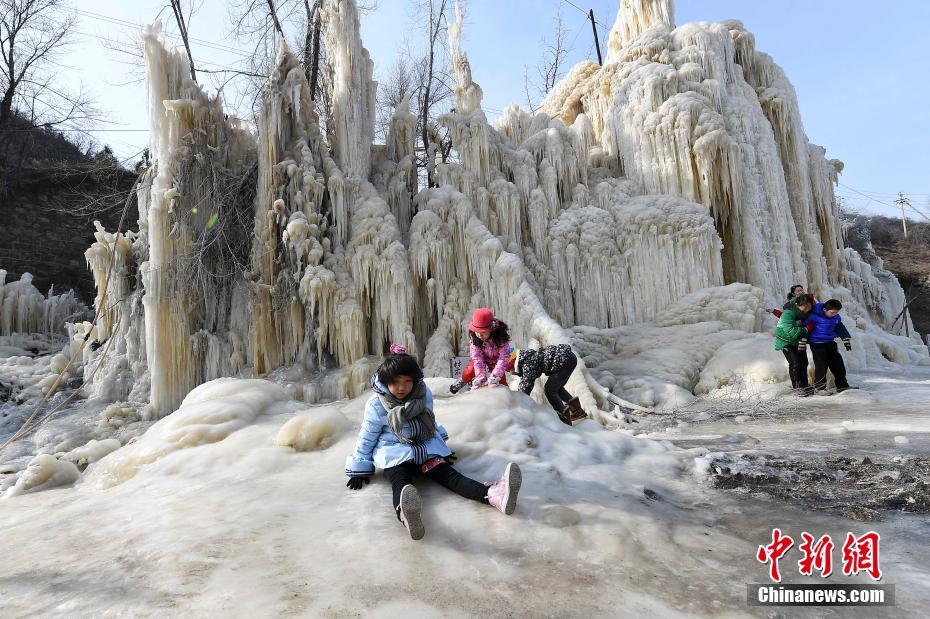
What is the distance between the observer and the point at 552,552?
7.39ft

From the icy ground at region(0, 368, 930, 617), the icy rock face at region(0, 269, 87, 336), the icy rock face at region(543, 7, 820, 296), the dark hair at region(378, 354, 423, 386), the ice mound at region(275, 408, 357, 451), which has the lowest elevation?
the icy ground at region(0, 368, 930, 617)

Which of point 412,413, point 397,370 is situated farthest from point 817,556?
point 397,370

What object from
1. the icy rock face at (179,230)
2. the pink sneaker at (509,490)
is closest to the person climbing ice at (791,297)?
the pink sneaker at (509,490)

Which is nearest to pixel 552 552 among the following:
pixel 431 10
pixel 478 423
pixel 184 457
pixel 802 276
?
pixel 478 423

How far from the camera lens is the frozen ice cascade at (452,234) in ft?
→ 30.7

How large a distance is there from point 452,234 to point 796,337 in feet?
21.7

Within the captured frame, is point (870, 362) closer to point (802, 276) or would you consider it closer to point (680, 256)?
point (802, 276)

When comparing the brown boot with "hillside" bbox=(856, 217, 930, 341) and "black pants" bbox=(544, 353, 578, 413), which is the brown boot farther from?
"hillside" bbox=(856, 217, 930, 341)

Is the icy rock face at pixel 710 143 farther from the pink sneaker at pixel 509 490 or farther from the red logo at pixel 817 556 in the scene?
the pink sneaker at pixel 509 490

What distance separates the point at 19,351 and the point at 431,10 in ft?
54.0

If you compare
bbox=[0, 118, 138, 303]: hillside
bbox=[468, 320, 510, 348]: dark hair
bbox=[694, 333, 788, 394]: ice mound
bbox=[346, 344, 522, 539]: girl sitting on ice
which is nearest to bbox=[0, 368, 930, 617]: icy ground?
bbox=[346, 344, 522, 539]: girl sitting on ice

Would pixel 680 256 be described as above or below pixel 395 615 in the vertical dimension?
above

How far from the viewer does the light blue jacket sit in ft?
9.66

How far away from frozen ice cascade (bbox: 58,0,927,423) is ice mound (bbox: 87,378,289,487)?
4.05m
